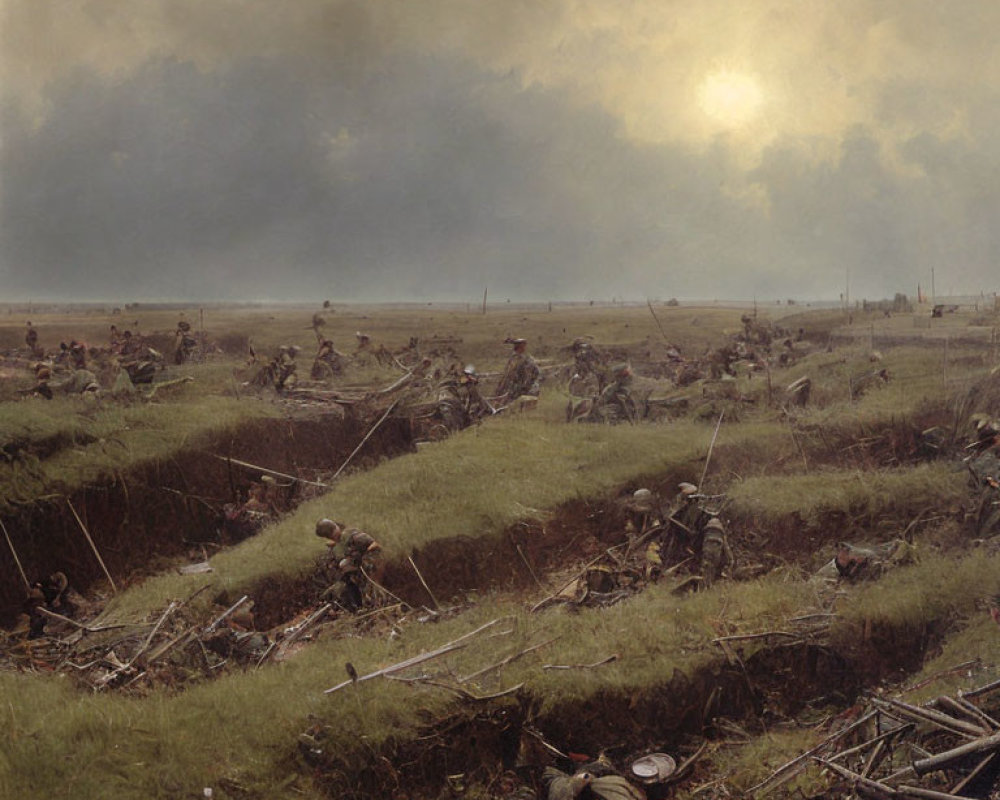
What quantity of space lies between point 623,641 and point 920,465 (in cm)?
349

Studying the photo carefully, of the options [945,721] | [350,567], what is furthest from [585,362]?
[945,721]

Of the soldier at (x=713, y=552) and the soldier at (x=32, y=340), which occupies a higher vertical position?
the soldier at (x=32, y=340)

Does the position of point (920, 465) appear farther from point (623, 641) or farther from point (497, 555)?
point (497, 555)

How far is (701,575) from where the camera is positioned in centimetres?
617

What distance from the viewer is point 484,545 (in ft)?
22.0

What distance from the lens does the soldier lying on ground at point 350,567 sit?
5.98 m

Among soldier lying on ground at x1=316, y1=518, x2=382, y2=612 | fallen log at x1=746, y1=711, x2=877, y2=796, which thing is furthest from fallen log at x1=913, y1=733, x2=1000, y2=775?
soldier lying on ground at x1=316, y1=518, x2=382, y2=612

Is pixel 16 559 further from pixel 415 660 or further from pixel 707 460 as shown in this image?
pixel 707 460

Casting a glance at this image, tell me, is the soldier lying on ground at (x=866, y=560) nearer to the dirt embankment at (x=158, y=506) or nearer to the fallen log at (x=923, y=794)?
the fallen log at (x=923, y=794)

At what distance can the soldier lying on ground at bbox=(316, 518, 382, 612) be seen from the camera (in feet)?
19.6

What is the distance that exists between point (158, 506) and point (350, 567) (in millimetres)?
2302

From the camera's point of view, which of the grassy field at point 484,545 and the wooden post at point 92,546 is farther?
the wooden post at point 92,546

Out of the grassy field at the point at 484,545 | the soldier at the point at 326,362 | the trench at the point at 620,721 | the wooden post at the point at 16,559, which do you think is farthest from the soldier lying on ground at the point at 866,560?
the wooden post at the point at 16,559

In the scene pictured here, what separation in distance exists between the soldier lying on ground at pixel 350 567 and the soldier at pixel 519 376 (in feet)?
12.1
